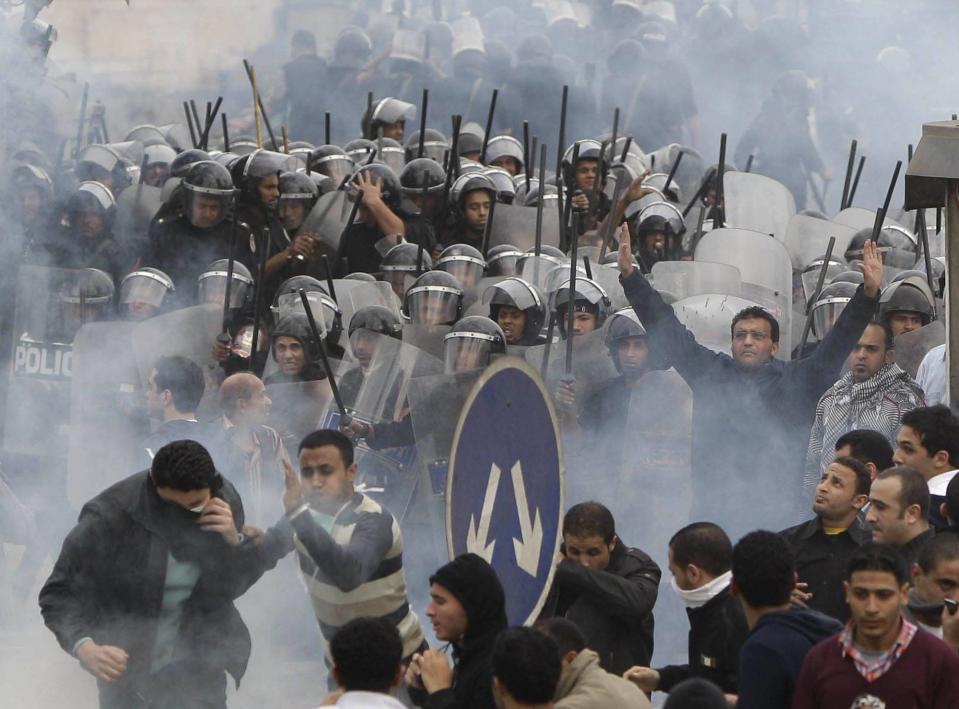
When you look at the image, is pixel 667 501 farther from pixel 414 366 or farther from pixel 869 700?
pixel 869 700

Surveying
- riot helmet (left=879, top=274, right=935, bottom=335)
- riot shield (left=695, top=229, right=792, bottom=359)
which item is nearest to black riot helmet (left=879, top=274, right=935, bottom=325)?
riot helmet (left=879, top=274, right=935, bottom=335)

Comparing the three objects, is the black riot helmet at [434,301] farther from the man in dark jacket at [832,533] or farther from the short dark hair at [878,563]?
the short dark hair at [878,563]

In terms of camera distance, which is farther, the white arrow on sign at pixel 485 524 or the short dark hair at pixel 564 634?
the white arrow on sign at pixel 485 524

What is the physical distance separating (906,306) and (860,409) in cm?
157

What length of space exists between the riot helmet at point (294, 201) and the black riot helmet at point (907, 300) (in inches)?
142

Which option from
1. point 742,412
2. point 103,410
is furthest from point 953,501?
point 103,410

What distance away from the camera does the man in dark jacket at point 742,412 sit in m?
6.50

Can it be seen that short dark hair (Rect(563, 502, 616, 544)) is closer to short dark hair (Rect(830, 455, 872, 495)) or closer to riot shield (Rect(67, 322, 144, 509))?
short dark hair (Rect(830, 455, 872, 495))

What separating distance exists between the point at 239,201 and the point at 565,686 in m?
6.87

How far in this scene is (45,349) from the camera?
857cm

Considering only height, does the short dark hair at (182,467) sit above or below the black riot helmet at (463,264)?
above

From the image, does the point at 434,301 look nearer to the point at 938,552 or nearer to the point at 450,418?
the point at 450,418

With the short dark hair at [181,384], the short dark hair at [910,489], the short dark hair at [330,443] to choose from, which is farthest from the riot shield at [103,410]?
the short dark hair at [910,489]

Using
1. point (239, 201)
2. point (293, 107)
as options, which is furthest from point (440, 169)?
point (293, 107)
